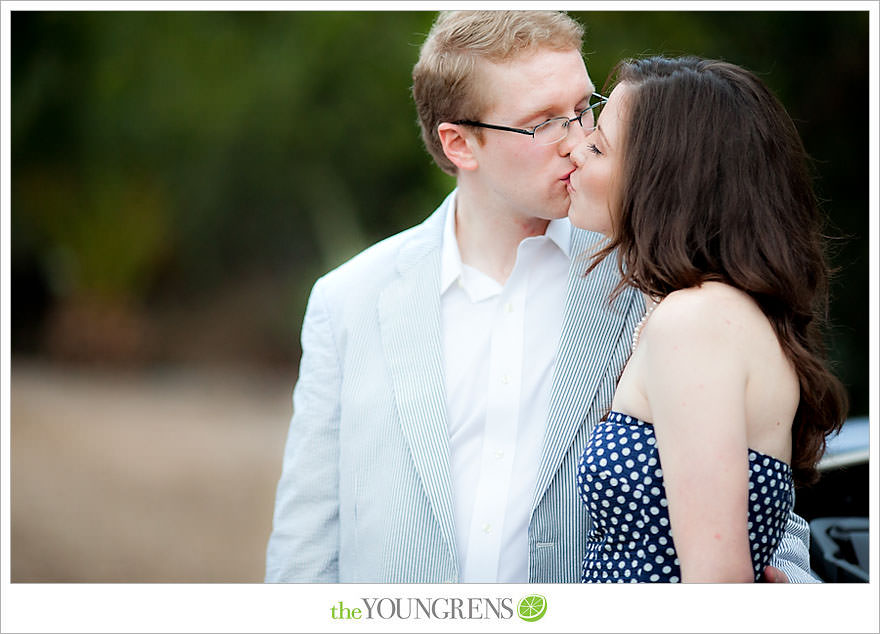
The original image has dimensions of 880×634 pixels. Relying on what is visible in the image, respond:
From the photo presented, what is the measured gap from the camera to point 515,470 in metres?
1.91

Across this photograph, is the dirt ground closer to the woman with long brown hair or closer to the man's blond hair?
→ the man's blond hair

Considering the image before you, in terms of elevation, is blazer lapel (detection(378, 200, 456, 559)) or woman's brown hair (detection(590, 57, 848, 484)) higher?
woman's brown hair (detection(590, 57, 848, 484))

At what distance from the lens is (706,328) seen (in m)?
1.33

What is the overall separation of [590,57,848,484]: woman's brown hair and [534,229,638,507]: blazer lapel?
40cm

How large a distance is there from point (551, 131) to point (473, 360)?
58 centimetres

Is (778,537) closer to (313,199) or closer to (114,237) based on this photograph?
(313,199)

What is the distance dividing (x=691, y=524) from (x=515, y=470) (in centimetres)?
65

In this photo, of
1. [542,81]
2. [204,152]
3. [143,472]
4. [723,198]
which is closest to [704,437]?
[723,198]

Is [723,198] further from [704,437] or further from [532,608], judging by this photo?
[532,608]

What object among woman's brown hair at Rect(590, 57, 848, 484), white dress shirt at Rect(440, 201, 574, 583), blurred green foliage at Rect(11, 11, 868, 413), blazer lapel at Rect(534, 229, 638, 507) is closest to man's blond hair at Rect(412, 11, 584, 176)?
white dress shirt at Rect(440, 201, 574, 583)

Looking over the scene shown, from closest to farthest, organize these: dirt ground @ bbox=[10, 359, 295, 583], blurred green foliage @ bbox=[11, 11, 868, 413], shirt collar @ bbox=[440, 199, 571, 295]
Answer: shirt collar @ bbox=[440, 199, 571, 295] → dirt ground @ bbox=[10, 359, 295, 583] → blurred green foliage @ bbox=[11, 11, 868, 413]

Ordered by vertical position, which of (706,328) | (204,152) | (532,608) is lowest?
Answer: (204,152)

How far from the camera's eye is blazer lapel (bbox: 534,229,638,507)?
184 centimetres

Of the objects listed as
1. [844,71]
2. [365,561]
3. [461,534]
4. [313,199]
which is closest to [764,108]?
[461,534]
